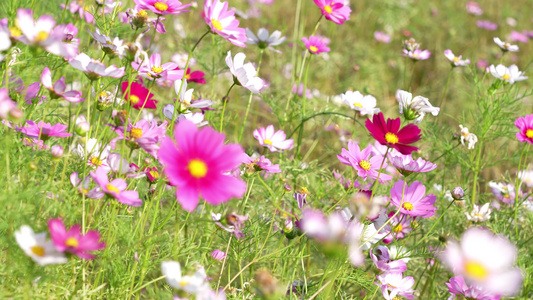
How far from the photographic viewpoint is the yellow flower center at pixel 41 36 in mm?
702

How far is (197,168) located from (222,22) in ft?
1.47

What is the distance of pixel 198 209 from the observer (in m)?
1.36

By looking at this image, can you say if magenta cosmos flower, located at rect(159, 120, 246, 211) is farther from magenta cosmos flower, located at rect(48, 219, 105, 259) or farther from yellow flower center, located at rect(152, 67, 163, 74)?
yellow flower center, located at rect(152, 67, 163, 74)

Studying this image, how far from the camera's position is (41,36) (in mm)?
713

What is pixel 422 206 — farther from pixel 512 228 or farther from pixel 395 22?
pixel 395 22

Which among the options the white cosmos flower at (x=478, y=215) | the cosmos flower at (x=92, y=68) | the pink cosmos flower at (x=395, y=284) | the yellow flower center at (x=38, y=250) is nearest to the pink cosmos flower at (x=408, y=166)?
the pink cosmos flower at (x=395, y=284)

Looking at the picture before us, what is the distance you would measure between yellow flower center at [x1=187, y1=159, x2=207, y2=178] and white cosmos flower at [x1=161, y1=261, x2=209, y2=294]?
0.43 ft

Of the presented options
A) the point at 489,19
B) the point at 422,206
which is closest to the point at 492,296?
the point at 422,206

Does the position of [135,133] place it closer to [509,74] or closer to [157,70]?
[157,70]

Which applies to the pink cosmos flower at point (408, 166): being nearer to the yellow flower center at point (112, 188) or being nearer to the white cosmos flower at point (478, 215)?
the white cosmos flower at point (478, 215)

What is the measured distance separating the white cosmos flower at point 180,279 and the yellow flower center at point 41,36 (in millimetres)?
360

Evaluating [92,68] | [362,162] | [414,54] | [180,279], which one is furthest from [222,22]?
[414,54]

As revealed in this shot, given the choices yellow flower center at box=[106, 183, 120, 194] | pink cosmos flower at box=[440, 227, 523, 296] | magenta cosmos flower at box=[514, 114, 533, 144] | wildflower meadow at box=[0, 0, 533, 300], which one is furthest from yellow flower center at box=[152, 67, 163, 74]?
magenta cosmos flower at box=[514, 114, 533, 144]

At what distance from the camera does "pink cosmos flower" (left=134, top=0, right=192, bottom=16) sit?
3.07 ft
